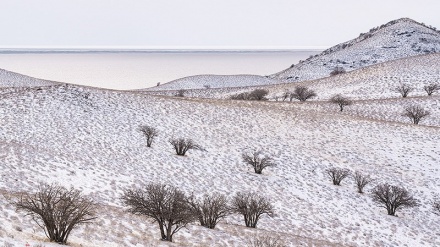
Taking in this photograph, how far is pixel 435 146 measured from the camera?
3606 centimetres

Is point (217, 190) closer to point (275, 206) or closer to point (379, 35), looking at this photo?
point (275, 206)

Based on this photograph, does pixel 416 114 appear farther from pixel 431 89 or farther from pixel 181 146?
pixel 181 146

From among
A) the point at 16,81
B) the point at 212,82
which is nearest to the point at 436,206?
the point at 16,81

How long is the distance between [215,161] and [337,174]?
8.26m

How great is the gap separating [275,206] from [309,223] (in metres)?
2.21

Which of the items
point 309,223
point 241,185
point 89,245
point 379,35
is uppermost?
point 379,35

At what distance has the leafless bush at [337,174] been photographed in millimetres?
28719

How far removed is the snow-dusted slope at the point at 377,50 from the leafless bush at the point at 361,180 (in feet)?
250

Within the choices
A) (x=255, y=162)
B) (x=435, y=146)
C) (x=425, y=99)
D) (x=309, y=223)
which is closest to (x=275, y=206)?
(x=309, y=223)

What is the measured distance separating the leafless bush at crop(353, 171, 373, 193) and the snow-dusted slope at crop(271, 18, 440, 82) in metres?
76.1

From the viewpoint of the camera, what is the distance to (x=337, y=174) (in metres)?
28.9

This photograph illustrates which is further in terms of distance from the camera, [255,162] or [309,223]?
[255,162]

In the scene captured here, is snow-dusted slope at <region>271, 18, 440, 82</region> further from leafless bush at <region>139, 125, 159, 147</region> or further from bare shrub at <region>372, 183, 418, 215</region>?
bare shrub at <region>372, 183, 418, 215</region>

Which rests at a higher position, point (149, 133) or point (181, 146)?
point (149, 133)
